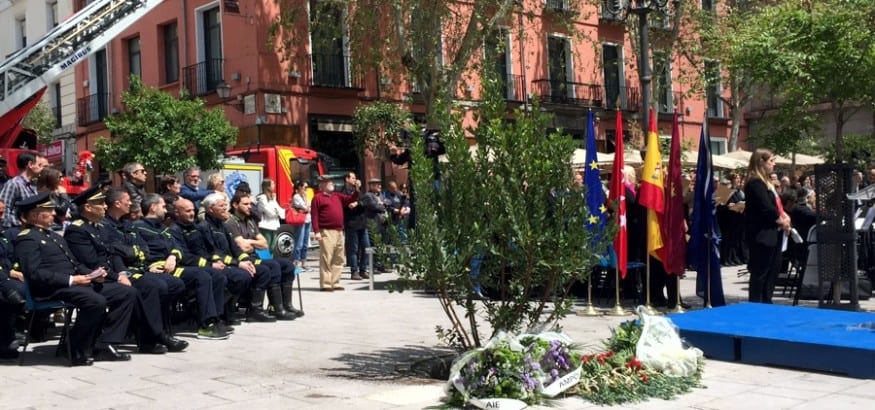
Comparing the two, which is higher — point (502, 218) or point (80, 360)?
point (502, 218)

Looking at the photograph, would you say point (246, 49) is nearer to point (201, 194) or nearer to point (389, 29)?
point (389, 29)

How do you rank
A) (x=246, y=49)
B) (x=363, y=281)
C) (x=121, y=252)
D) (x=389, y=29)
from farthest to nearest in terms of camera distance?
(x=246, y=49) → (x=389, y=29) → (x=363, y=281) → (x=121, y=252)

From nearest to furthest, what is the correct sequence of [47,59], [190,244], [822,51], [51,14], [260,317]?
[190,244] < [260,317] < [822,51] < [47,59] < [51,14]

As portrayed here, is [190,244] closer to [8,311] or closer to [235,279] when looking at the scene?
[235,279]

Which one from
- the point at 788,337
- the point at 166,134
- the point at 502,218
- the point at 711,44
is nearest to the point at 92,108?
the point at 166,134

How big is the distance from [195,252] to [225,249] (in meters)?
0.44

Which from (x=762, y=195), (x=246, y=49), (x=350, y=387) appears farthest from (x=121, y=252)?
(x=246, y=49)

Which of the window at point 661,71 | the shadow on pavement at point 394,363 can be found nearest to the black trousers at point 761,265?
the shadow on pavement at point 394,363

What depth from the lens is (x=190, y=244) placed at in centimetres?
999

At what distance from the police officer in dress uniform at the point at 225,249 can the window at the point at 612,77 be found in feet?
86.3

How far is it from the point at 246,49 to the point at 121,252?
62.6 ft

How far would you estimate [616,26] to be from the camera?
3547 cm

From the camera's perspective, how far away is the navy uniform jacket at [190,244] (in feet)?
32.1

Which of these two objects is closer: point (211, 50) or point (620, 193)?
point (620, 193)
